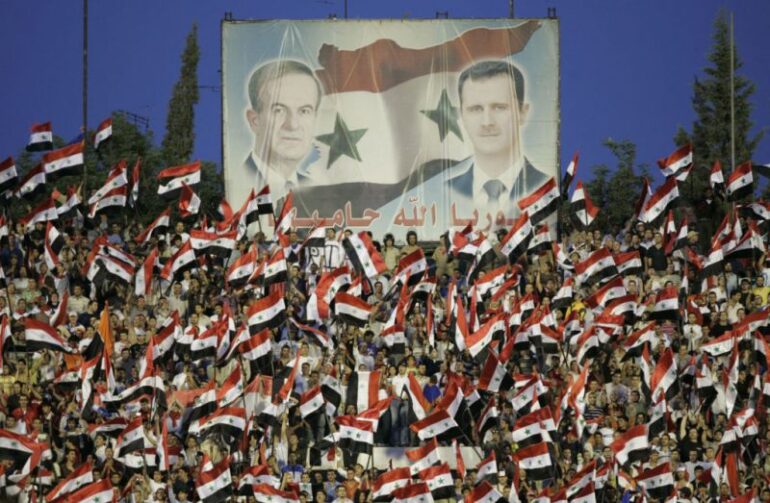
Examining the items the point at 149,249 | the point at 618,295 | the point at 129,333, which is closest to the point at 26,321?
the point at 129,333

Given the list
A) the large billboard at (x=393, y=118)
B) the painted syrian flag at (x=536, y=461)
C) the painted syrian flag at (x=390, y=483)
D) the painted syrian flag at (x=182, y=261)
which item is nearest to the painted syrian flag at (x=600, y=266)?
the painted syrian flag at (x=536, y=461)

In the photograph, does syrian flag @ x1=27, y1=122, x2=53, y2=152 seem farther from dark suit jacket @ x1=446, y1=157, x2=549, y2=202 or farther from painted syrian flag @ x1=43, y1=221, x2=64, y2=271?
dark suit jacket @ x1=446, y1=157, x2=549, y2=202

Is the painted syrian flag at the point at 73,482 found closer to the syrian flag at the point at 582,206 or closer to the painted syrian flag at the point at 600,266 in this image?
the painted syrian flag at the point at 600,266

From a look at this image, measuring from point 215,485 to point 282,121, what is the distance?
49.3 ft

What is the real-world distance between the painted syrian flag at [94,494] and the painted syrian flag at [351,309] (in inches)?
227

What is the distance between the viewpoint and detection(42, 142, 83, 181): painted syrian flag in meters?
41.1

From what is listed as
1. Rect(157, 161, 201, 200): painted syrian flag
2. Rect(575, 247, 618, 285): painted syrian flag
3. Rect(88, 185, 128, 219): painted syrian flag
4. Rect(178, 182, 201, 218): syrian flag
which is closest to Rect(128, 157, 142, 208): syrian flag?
Rect(88, 185, 128, 219): painted syrian flag

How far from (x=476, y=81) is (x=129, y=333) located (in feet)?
41.2

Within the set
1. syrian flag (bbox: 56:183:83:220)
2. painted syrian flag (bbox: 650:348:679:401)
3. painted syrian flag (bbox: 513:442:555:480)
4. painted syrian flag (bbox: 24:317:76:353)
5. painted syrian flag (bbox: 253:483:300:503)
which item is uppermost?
syrian flag (bbox: 56:183:83:220)

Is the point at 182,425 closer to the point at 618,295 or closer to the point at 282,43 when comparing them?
the point at 618,295

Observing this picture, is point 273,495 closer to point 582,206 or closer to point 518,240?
point 518,240

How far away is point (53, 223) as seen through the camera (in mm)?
41594

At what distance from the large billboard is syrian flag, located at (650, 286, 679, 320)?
29.3ft

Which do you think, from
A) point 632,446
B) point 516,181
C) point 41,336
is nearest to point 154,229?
point 41,336
